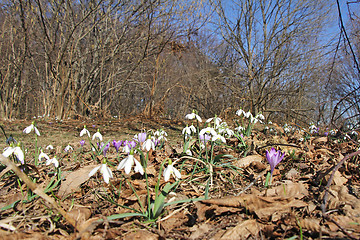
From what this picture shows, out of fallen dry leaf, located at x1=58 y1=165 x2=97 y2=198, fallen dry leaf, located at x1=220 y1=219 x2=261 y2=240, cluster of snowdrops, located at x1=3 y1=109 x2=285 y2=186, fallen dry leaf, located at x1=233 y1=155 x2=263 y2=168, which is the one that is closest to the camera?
fallen dry leaf, located at x1=220 y1=219 x2=261 y2=240

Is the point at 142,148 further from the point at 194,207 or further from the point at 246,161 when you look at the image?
the point at 246,161

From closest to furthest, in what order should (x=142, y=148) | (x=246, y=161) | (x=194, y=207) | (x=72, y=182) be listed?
(x=194, y=207), (x=72, y=182), (x=142, y=148), (x=246, y=161)

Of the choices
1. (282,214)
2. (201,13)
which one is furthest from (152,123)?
(282,214)

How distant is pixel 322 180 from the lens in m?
1.48

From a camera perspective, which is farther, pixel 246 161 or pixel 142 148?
pixel 246 161

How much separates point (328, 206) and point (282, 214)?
0.26 metres

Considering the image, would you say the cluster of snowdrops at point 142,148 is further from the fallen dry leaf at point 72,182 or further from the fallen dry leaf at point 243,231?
the fallen dry leaf at point 243,231

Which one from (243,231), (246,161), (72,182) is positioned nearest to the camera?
(243,231)

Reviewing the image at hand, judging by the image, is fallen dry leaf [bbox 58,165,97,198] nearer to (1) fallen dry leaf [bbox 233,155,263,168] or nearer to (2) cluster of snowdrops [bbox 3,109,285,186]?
(2) cluster of snowdrops [bbox 3,109,285,186]

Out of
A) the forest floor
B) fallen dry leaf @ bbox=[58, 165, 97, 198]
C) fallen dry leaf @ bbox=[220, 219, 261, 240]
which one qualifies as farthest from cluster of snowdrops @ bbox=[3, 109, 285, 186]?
fallen dry leaf @ bbox=[220, 219, 261, 240]

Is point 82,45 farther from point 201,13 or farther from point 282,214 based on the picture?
point 282,214

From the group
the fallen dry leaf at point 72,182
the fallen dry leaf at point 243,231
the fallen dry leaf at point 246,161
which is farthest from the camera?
the fallen dry leaf at point 246,161

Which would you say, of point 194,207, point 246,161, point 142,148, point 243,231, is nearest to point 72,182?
point 142,148

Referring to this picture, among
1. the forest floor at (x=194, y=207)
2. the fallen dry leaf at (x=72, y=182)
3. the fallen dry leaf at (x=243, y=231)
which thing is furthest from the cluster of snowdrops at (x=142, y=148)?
the fallen dry leaf at (x=243, y=231)
